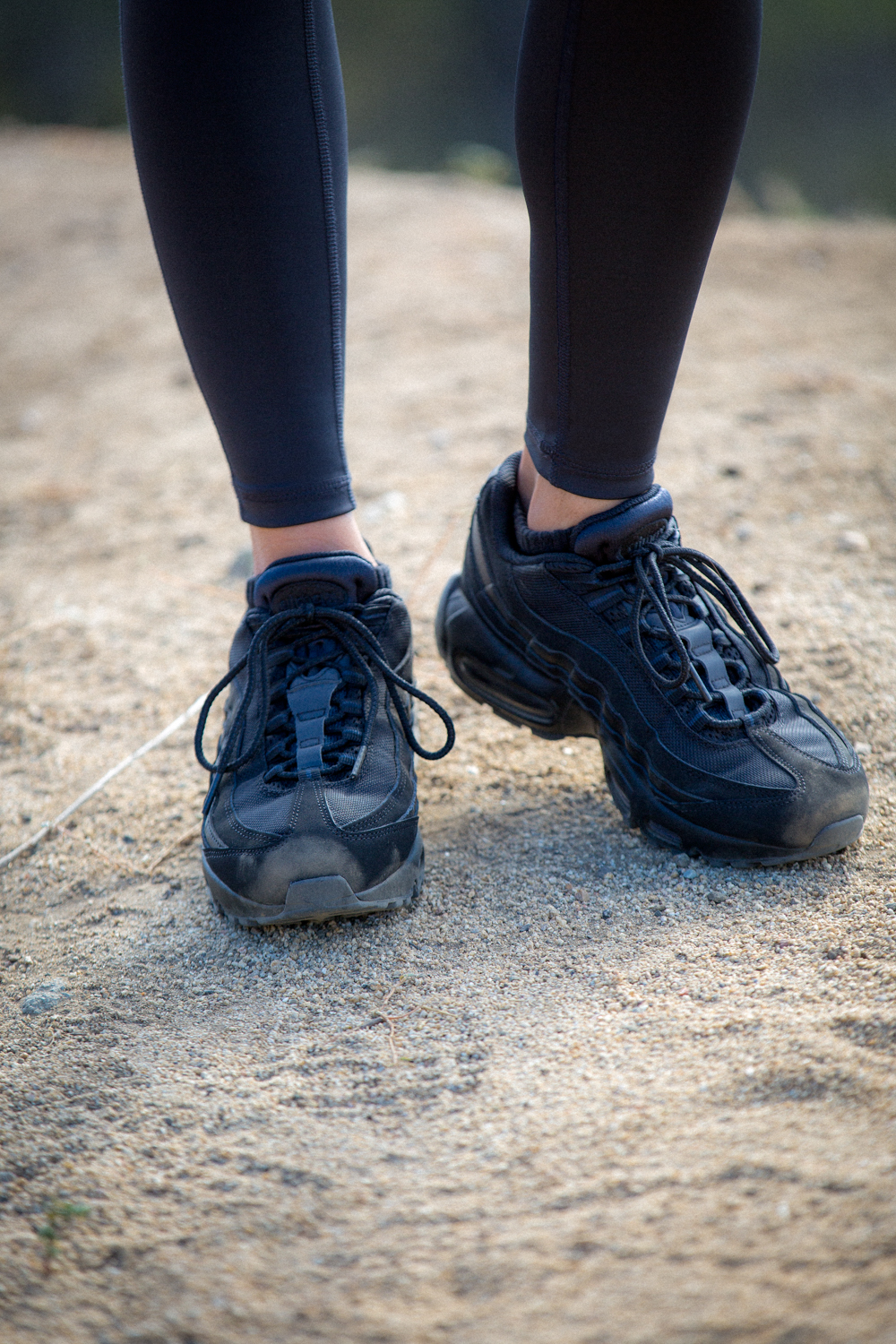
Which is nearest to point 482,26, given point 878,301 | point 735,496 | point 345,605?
point 878,301

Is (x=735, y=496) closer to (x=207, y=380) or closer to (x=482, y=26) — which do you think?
(x=207, y=380)

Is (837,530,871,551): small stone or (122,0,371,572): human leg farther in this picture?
(837,530,871,551): small stone

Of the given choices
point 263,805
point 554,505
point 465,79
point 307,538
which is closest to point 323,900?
point 263,805

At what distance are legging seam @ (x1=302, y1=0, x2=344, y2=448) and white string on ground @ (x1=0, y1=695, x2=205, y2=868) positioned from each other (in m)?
0.59

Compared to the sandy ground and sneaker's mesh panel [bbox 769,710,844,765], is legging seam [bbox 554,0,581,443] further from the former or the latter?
the sandy ground

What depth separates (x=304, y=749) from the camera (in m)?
1.08

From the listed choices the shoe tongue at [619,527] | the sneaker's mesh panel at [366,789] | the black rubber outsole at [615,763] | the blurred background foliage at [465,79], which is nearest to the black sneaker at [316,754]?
the sneaker's mesh panel at [366,789]

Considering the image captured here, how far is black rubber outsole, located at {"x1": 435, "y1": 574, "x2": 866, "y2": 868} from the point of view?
1.05 m

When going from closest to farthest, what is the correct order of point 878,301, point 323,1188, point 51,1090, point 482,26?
1. point 323,1188
2. point 51,1090
3. point 878,301
4. point 482,26

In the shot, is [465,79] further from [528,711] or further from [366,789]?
[366,789]

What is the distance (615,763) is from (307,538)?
465mm

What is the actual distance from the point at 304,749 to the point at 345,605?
0.61ft

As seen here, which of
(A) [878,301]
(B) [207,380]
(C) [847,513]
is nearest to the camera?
(B) [207,380]

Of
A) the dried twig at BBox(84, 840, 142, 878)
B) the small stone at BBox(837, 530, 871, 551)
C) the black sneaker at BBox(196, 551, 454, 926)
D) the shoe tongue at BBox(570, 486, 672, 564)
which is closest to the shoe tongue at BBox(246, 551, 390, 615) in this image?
the black sneaker at BBox(196, 551, 454, 926)
